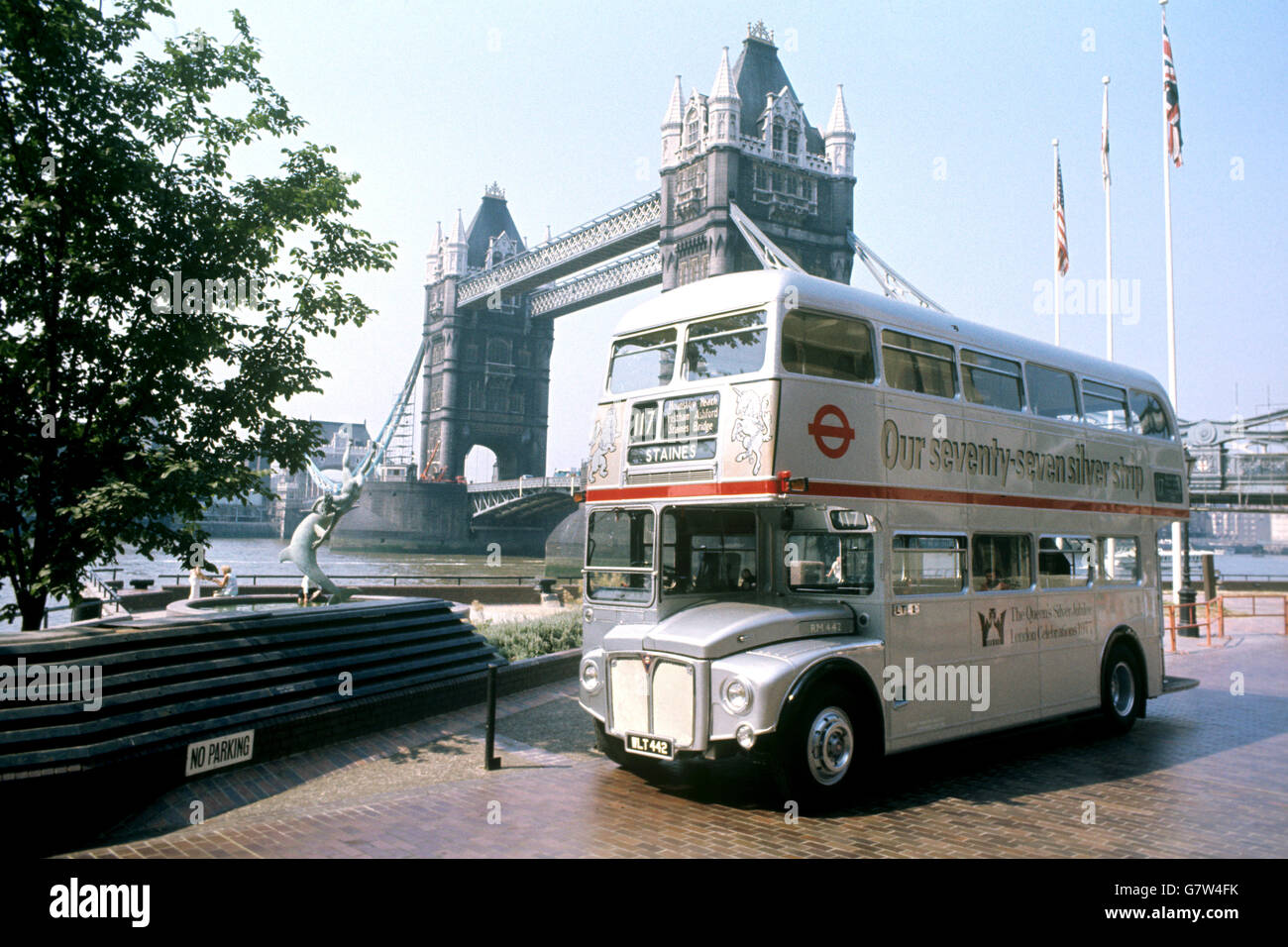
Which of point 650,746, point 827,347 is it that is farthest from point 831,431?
point 650,746

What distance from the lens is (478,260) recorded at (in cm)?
11475

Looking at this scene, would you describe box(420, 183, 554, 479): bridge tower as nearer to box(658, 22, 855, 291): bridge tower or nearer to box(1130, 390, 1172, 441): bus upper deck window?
box(658, 22, 855, 291): bridge tower

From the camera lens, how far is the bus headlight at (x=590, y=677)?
26.3ft

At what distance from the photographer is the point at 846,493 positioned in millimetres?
7500

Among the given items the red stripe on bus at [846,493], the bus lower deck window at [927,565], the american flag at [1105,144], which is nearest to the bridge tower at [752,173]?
the american flag at [1105,144]

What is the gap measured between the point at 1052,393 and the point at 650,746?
6.08 metres

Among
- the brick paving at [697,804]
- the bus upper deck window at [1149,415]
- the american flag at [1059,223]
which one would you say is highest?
the american flag at [1059,223]

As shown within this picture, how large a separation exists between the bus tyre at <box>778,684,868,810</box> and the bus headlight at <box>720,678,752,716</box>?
0.39 meters

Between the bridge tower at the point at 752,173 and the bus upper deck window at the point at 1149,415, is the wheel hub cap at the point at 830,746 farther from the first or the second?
the bridge tower at the point at 752,173

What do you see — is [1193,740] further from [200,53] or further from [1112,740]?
[200,53]

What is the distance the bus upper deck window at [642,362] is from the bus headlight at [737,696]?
2.87 meters

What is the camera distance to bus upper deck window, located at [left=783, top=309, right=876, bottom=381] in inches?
291
